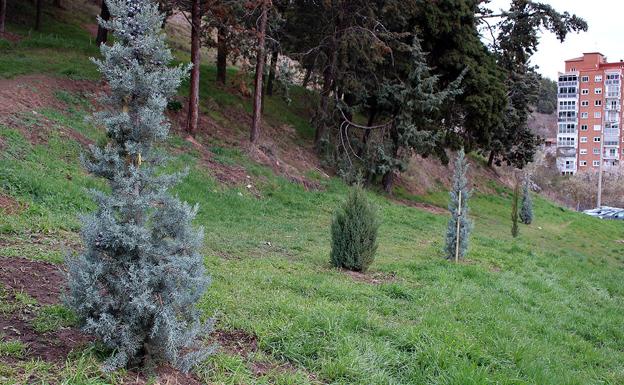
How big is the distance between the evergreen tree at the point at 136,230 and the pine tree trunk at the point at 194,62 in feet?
42.7

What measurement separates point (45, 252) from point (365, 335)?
3659 millimetres

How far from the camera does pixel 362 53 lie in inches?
738

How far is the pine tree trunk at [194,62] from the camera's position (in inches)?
625

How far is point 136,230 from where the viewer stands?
3.12m

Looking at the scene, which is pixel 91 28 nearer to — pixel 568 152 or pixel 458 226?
pixel 458 226

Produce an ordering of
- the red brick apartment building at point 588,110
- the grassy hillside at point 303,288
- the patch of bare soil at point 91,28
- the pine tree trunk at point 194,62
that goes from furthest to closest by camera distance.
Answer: the red brick apartment building at point 588,110 → the patch of bare soil at point 91,28 → the pine tree trunk at point 194,62 → the grassy hillside at point 303,288

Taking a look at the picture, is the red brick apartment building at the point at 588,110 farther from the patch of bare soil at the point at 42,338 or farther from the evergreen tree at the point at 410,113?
the patch of bare soil at the point at 42,338

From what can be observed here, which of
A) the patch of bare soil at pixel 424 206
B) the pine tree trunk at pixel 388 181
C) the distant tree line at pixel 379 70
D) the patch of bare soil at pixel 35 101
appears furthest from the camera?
the pine tree trunk at pixel 388 181

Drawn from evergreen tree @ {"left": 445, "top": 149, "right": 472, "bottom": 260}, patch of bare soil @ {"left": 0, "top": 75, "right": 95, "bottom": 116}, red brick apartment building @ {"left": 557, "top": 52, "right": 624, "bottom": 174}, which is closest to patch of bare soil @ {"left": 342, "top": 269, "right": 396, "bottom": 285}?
evergreen tree @ {"left": 445, "top": 149, "right": 472, "bottom": 260}

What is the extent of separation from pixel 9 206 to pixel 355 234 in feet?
16.6

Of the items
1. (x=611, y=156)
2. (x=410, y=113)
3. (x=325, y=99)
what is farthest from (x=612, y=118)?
(x=325, y=99)

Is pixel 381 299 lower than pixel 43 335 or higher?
lower

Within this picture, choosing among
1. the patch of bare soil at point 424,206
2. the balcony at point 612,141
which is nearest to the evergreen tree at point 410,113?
the patch of bare soil at point 424,206

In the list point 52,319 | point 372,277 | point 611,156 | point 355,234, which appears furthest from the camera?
point 611,156
